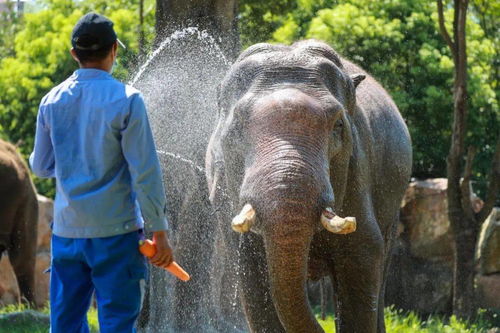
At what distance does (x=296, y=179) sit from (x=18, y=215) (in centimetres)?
823

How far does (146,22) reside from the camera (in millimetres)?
18078

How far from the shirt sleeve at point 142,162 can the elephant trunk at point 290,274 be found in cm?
74

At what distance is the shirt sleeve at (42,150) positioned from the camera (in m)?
5.17

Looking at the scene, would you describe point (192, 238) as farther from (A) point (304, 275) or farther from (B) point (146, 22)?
(B) point (146, 22)

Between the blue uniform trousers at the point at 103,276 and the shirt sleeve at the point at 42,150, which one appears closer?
the blue uniform trousers at the point at 103,276

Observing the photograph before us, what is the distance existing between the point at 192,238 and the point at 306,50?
3.80m

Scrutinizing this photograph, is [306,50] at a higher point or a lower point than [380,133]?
higher

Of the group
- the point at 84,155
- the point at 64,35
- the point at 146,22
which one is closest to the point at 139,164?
the point at 84,155

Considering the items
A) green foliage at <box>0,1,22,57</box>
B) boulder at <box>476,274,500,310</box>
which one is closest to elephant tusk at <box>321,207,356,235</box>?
boulder at <box>476,274,500,310</box>

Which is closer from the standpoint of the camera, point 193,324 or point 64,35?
point 193,324

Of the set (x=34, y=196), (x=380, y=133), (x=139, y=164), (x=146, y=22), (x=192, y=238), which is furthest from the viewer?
(x=146, y=22)

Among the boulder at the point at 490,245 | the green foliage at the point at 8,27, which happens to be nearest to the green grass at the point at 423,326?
the boulder at the point at 490,245

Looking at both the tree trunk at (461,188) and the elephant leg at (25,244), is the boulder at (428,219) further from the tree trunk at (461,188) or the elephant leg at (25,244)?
the elephant leg at (25,244)

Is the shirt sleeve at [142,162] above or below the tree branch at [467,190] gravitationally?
above
